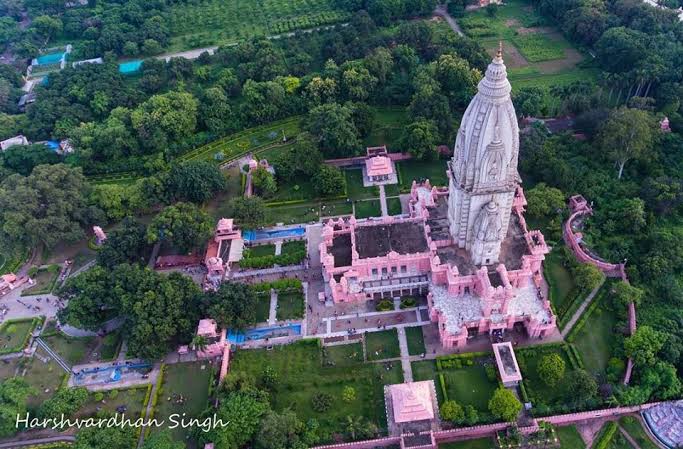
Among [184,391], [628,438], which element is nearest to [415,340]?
[628,438]

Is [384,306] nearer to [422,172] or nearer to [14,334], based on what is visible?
[422,172]

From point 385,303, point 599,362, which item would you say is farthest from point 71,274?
point 599,362

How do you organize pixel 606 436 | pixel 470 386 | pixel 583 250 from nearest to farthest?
pixel 606 436 < pixel 470 386 < pixel 583 250

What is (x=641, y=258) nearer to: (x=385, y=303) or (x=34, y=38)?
(x=385, y=303)

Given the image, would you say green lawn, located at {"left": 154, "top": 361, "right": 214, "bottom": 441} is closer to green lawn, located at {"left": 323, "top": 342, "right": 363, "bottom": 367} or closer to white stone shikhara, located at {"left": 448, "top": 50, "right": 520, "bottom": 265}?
green lawn, located at {"left": 323, "top": 342, "right": 363, "bottom": 367}

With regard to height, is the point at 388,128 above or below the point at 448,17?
below

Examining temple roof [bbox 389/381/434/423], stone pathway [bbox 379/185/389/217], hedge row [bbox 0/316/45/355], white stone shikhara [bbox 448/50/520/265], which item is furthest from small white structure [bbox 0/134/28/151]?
temple roof [bbox 389/381/434/423]
